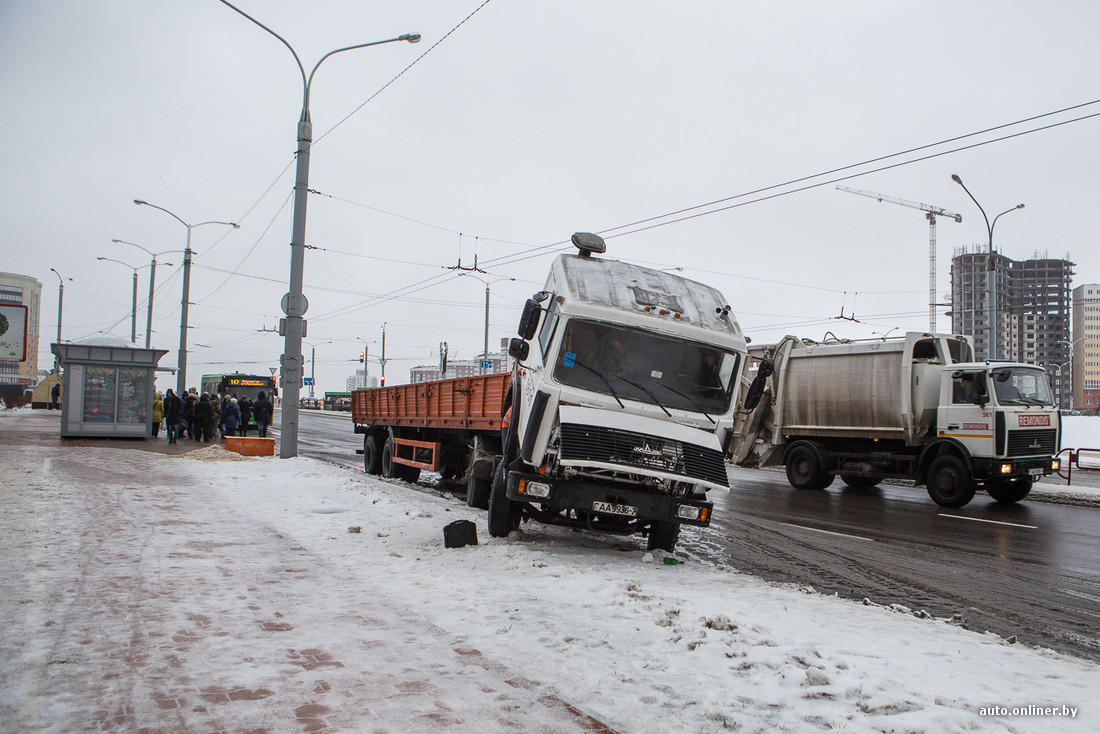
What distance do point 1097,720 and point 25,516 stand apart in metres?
9.97

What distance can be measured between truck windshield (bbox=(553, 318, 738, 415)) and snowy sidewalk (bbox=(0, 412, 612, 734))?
3066 millimetres

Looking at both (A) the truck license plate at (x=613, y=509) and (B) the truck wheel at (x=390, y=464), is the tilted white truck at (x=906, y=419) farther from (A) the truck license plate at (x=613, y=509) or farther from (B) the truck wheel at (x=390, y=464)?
(B) the truck wheel at (x=390, y=464)

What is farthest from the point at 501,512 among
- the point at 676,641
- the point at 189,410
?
the point at 189,410

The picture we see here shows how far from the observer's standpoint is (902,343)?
15.3 m

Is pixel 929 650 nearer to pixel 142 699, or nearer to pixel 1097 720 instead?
pixel 1097 720

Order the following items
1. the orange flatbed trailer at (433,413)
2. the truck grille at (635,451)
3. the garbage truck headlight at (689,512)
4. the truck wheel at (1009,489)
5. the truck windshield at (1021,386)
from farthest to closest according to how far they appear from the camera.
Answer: the truck wheel at (1009,489) → the truck windshield at (1021,386) → the orange flatbed trailer at (433,413) → the garbage truck headlight at (689,512) → the truck grille at (635,451)

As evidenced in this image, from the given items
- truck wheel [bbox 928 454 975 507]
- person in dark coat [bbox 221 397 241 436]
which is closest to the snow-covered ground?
truck wheel [bbox 928 454 975 507]

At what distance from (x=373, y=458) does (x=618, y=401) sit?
441 inches

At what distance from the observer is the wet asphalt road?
20.0 feet

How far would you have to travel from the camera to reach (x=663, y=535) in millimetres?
7789

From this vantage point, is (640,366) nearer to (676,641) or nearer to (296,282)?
(676,641)

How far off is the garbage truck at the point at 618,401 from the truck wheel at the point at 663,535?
1 centimetres

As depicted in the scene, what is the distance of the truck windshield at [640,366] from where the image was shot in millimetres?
7559

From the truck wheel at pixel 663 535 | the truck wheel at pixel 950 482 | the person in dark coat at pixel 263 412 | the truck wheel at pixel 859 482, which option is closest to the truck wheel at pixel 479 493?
the truck wheel at pixel 663 535
